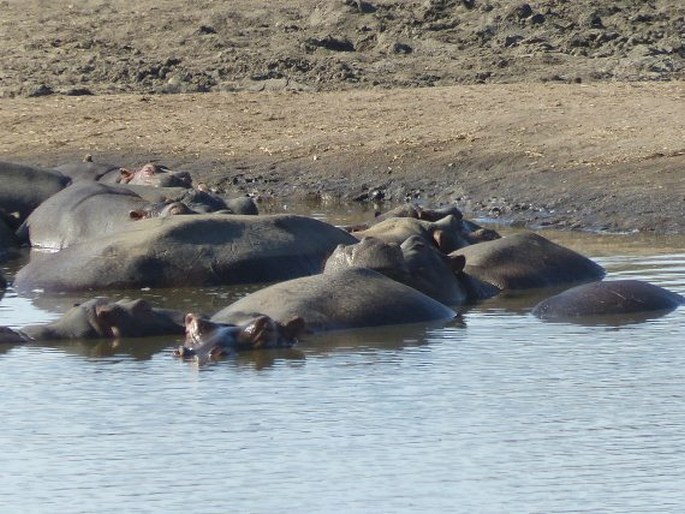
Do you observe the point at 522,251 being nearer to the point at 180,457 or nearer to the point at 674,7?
the point at 180,457

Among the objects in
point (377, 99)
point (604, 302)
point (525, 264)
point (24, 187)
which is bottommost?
point (604, 302)

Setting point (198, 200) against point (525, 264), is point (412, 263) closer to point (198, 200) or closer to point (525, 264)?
point (525, 264)

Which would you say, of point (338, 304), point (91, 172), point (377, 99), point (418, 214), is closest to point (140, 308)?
point (338, 304)

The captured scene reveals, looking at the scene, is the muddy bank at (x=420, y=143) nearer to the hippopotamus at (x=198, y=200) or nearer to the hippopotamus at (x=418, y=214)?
the hippopotamus at (x=418, y=214)

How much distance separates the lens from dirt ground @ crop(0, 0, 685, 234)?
1462 cm

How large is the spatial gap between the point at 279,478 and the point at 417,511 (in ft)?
2.06

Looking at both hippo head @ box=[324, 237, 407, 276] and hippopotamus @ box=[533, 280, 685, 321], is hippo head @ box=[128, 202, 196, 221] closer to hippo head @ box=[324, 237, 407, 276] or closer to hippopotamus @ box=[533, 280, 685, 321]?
hippo head @ box=[324, 237, 407, 276]

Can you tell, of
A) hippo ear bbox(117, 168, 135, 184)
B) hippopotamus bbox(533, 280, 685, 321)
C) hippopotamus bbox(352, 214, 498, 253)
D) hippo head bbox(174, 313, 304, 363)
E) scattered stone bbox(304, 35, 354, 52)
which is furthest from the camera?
scattered stone bbox(304, 35, 354, 52)

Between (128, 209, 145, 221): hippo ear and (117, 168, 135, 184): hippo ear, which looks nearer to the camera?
(128, 209, 145, 221): hippo ear

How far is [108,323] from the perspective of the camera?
29.4 ft

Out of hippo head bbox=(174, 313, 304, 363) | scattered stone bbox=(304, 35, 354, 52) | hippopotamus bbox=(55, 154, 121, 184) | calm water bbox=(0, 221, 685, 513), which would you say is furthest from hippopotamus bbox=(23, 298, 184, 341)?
scattered stone bbox=(304, 35, 354, 52)

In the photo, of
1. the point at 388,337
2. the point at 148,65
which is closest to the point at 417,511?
the point at 388,337

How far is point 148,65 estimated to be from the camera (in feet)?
64.2

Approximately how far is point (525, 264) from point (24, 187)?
15.4 ft
